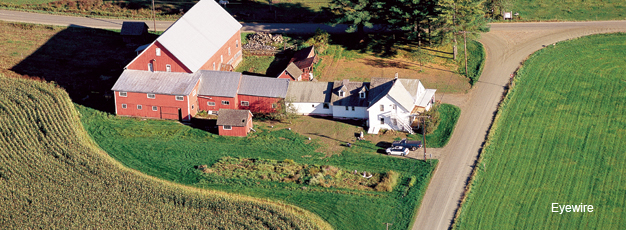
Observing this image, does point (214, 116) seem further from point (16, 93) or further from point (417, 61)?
point (417, 61)

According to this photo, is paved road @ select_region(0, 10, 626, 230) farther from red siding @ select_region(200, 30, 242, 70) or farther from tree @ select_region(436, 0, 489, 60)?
red siding @ select_region(200, 30, 242, 70)

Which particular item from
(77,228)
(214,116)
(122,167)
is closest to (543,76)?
(214,116)

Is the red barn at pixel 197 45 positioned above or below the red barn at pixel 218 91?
above

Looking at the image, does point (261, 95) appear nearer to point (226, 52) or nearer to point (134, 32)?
point (226, 52)

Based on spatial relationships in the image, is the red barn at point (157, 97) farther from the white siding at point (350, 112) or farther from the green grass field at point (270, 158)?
the white siding at point (350, 112)

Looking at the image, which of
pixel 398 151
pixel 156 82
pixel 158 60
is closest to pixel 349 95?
pixel 398 151

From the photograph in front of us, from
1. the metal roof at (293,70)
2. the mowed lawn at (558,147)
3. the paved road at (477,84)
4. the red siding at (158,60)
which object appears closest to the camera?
the mowed lawn at (558,147)

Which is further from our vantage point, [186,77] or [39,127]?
[186,77]

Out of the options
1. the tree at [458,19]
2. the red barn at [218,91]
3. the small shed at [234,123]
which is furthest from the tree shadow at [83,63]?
the tree at [458,19]
